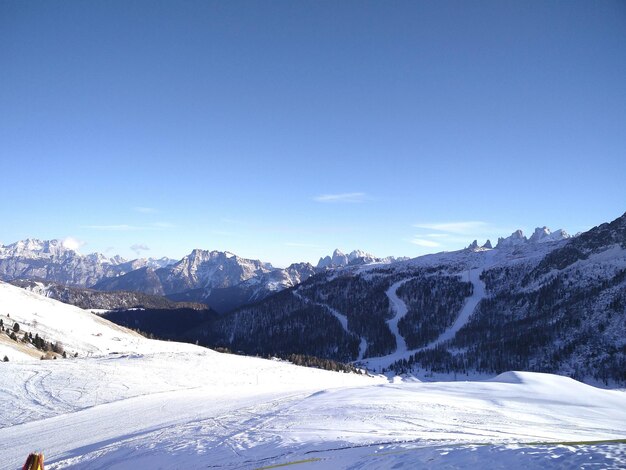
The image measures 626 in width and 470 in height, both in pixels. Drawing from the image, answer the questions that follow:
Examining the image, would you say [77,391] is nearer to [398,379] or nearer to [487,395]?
[487,395]

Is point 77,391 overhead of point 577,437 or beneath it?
beneath

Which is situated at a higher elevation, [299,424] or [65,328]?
[299,424]

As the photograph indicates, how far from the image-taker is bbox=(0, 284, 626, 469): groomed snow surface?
1398 cm

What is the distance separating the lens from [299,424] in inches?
839

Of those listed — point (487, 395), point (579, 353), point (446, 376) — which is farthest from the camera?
point (446, 376)

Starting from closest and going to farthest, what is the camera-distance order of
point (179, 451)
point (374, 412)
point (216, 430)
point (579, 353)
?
point (179, 451), point (216, 430), point (374, 412), point (579, 353)

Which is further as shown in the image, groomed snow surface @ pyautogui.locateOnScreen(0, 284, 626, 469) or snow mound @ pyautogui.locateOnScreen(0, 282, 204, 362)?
snow mound @ pyautogui.locateOnScreen(0, 282, 204, 362)

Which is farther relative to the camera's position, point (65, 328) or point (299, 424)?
point (65, 328)

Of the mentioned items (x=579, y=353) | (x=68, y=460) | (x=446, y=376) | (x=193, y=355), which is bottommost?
(x=446, y=376)

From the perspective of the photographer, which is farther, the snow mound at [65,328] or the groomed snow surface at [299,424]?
the snow mound at [65,328]

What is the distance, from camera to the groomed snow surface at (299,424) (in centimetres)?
1398

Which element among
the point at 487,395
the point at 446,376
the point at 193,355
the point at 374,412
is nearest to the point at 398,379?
the point at 446,376

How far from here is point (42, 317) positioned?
106562 mm

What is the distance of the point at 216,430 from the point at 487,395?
75.4 feet
